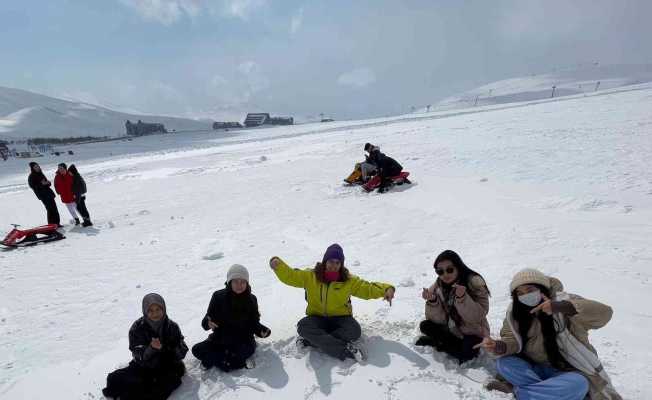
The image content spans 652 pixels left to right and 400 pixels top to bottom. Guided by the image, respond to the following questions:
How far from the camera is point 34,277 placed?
7406 millimetres

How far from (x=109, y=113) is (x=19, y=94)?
5164 centimetres

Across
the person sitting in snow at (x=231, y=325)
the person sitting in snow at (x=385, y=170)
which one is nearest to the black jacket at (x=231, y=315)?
the person sitting in snow at (x=231, y=325)

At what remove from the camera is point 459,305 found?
383 centimetres

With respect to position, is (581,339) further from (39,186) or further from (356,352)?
(39,186)

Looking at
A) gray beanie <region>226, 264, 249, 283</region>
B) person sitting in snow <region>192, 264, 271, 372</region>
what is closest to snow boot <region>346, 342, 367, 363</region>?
person sitting in snow <region>192, 264, 271, 372</region>

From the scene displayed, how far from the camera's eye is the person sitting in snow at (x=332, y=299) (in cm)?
415

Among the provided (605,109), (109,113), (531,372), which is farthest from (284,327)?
(109,113)

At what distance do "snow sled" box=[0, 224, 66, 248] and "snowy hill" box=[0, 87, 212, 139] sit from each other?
311ft

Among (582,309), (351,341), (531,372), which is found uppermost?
(582,309)

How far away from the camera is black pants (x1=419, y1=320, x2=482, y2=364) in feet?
12.5

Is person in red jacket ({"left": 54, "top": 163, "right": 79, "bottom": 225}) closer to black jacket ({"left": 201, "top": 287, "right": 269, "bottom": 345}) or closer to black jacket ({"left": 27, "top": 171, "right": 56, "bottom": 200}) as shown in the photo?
black jacket ({"left": 27, "top": 171, "right": 56, "bottom": 200})

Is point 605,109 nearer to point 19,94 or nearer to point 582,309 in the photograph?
point 582,309

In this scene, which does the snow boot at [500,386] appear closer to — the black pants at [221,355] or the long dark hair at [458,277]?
the long dark hair at [458,277]

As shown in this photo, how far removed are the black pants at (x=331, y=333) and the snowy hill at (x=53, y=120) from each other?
10392 centimetres
